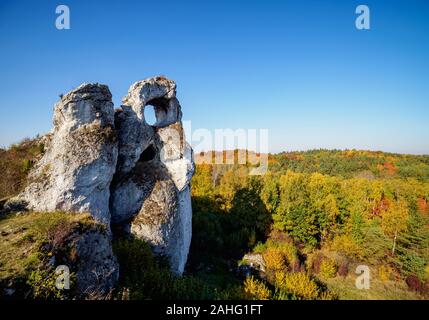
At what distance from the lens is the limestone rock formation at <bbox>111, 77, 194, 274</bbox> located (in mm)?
16641

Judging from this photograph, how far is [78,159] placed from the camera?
45.7 feet

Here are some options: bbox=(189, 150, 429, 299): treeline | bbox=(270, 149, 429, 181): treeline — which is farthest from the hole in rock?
bbox=(270, 149, 429, 181): treeline

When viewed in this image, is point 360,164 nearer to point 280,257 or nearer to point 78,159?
point 280,257

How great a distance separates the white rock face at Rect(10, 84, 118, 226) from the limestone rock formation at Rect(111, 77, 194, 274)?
187 centimetres

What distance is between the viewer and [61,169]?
13578mm

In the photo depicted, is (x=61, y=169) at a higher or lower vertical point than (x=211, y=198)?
higher

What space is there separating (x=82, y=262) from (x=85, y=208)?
4.93 m

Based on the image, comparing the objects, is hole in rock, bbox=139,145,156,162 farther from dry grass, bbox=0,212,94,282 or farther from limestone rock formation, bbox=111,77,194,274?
dry grass, bbox=0,212,94,282

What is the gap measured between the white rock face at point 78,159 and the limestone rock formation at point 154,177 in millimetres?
1866
